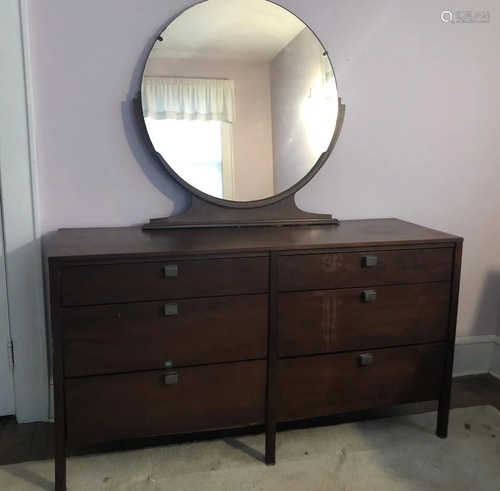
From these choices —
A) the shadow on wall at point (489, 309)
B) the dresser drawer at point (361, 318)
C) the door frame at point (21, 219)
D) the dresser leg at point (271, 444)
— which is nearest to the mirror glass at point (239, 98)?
the door frame at point (21, 219)

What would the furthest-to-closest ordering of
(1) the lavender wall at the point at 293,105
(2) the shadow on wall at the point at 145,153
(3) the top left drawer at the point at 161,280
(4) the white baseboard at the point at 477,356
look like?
(4) the white baseboard at the point at 477,356 → (1) the lavender wall at the point at 293,105 → (2) the shadow on wall at the point at 145,153 → (3) the top left drawer at the point at 161,280

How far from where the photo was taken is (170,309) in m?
1.64

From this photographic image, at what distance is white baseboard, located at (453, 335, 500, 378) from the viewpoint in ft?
8.14

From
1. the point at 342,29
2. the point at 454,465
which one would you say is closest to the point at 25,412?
A: the point at 454,465

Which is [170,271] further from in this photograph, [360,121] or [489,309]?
[489,309]

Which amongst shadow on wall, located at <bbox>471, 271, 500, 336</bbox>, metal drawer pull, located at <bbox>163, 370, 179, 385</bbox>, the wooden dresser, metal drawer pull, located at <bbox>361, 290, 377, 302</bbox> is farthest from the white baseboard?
metal drawer pull, located at <bbox>163, 370, 179, 385</bbox>

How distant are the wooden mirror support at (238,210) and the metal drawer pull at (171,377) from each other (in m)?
0.57

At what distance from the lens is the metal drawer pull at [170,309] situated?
5.38ft

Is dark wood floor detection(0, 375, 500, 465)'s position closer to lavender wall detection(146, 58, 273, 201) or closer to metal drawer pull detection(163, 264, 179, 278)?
metal drawer pull detection(163, 264, 179, 278)

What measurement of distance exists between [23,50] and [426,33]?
157 centimetres

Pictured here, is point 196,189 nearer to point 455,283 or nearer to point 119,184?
point 119,184

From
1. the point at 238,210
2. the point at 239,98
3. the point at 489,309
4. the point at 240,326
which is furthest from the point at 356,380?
the point at 239,98

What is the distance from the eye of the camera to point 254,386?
69.8 inches

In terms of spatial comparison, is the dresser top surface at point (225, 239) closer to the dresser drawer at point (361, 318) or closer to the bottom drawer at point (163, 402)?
the dresser drawer at point (361, 318)
